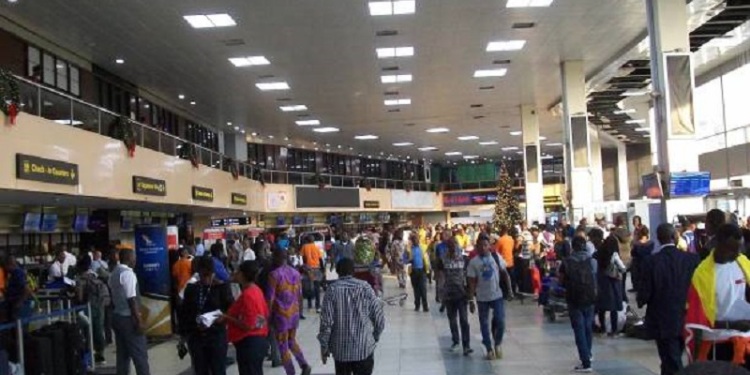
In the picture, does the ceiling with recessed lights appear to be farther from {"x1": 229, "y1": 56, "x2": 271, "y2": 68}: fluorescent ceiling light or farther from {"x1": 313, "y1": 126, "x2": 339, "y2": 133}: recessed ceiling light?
{"x1": 313, "y1": 126, "x2": 339, "y2": 133}: recessed ceiling light

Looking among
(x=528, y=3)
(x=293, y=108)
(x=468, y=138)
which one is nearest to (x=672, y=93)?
(x=528, y=3)

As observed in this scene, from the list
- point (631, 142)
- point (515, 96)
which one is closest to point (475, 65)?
point (515, 96)

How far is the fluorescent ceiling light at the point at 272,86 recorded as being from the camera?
79.8 feet

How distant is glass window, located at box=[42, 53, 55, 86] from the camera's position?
61.1 ft

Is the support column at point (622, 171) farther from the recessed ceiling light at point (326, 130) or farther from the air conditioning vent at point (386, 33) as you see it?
the air conditioning vent at point (386, 33)

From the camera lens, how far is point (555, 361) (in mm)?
10023

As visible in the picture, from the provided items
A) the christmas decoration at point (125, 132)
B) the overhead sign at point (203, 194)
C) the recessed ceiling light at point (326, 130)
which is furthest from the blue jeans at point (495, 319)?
the recessed ceiling light at point (326, 130)

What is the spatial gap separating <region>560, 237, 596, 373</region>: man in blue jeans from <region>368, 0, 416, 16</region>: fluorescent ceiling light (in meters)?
8.30

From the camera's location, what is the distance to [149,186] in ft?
62.5

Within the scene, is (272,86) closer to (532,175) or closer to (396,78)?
(396,78)

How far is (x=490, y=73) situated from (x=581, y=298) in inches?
621

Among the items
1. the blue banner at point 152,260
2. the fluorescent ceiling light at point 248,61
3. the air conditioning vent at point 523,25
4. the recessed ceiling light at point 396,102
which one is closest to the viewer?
the blue banner at point 152,260

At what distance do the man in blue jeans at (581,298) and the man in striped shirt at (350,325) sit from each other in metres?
3.94

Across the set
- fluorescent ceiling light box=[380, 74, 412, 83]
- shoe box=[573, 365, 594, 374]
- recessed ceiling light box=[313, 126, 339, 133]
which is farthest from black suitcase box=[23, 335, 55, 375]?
recessed ceiling light box=[313, 126, 339, 133]
